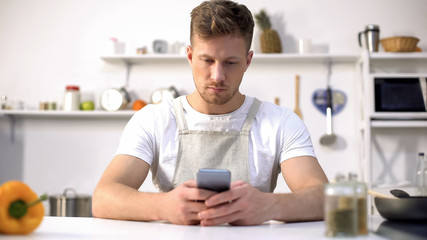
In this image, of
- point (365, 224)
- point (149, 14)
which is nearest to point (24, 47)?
point (149, 14)

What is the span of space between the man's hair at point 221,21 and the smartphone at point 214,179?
1.94 ft

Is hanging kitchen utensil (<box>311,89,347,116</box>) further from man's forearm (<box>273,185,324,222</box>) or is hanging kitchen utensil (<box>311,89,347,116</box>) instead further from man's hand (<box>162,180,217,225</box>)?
man's hand (<box>162,180,217,225</box>)

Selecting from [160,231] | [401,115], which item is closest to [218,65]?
[160,231]

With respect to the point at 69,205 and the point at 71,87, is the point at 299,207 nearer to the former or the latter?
the point at 69,205

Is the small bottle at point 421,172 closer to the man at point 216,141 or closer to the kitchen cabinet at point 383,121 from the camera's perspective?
the kitchen cabinet at point 383,121

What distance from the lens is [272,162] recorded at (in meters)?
1.75

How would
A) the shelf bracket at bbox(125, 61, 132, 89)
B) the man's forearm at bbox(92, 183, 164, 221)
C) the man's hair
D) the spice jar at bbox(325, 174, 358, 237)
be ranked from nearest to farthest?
1. the spice jar at bbox(325, 174, 358, 237)
2. the man's forearm at bbox(92, 183, 164, 221)
3. the man's hair
4. the shelf bracket at bbox(125, 61, 132, 89)

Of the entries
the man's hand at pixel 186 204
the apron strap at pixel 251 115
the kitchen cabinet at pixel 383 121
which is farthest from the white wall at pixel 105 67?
the man's hand at pixel 186 204

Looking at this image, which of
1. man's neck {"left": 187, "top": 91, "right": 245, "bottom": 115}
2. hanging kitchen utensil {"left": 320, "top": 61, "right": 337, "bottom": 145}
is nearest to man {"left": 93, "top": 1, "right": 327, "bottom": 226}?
man's neck {"left": 187, "top": 91, "right": 245, "bottom": 115}

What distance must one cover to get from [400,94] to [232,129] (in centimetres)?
189

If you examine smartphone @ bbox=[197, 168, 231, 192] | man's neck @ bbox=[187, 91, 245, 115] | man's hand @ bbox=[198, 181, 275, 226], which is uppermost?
man's neck @ bbox=[187, 91, 245, 115]

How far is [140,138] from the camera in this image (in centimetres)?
168

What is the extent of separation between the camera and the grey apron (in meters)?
1.72

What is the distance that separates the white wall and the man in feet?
5.96
